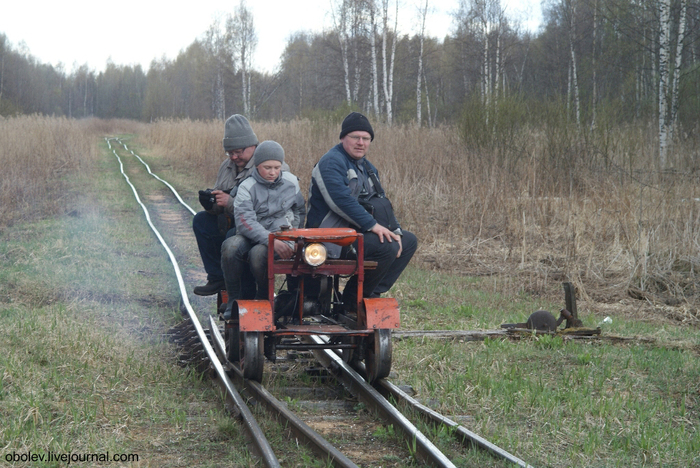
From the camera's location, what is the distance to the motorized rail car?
14.1 feet

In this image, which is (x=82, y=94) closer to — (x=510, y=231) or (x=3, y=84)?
(x=3, y=84)

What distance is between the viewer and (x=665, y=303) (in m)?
8.20

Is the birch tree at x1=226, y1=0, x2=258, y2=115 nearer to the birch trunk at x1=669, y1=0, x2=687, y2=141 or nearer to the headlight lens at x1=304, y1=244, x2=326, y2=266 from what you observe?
the birch trunk at x1=669, y1=0, x2=687, y2=141

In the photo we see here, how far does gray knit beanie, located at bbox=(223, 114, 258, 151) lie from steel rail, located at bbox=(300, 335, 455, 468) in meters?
1.72

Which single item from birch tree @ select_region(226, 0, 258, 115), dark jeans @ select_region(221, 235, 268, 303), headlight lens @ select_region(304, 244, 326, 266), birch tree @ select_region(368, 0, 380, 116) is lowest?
dark jeans @ select_region(221, 235, 268, 303)

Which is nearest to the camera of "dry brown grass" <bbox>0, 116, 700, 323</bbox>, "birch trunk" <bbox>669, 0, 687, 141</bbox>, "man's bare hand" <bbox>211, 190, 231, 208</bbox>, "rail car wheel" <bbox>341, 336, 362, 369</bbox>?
"rail car wheel" <bbox>341, 336, 362, 369</bbox>

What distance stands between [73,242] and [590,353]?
7.71m

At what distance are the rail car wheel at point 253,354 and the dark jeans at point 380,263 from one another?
81 centimetres

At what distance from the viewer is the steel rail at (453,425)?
3303 millimetres

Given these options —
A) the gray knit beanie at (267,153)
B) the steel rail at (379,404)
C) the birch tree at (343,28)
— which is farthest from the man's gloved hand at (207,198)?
the birch tree at (343,28)

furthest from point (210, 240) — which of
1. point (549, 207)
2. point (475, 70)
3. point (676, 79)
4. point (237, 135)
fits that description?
point (475, 70)

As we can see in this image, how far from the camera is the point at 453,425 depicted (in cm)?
371

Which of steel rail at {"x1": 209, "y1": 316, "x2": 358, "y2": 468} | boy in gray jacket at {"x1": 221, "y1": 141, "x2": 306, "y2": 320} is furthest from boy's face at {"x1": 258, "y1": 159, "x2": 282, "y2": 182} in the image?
steel rail at {"x1": 209, "y1": 316, "x2": 358, "y2": 468}

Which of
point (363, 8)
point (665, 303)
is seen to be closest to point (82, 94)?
point (363, 8)
